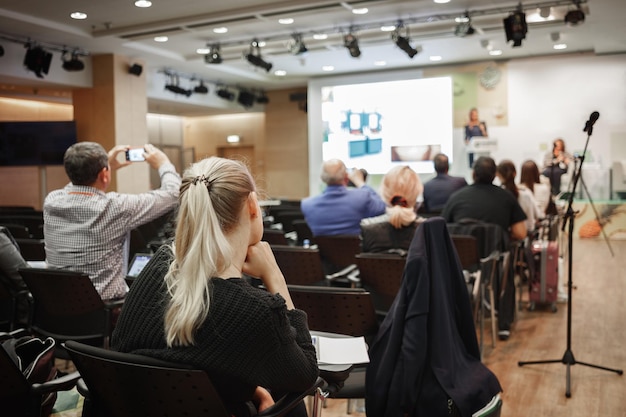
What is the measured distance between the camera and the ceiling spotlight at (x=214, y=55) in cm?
1042

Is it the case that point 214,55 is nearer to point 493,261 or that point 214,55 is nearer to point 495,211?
point 495,211

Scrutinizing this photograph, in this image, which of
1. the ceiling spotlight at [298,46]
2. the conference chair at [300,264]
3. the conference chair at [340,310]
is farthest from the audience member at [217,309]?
the ceiling spotlight at [298,46]

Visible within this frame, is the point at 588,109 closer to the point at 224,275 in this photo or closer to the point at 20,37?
the point at 20,37

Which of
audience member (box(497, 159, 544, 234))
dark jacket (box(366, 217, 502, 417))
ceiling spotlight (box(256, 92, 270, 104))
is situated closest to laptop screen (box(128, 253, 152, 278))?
dark jacket (box(366, 217, 502, 417))

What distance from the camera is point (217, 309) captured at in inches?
61.3

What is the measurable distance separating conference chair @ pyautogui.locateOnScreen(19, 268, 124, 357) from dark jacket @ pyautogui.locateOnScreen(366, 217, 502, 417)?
150 cm

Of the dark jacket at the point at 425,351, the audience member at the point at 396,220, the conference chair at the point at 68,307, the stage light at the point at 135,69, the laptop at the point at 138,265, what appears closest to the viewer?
the dark jacket at the point at 425,351

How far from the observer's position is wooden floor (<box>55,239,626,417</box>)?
3533 millimetres

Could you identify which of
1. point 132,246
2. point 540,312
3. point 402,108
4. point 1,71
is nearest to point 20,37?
point 1,71

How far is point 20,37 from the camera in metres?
9.77

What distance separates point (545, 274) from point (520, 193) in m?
0.81

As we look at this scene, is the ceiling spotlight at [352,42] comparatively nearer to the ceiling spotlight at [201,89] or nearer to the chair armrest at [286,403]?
the ceiling spotlight at [201,89]

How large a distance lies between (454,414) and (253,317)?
1148 mm

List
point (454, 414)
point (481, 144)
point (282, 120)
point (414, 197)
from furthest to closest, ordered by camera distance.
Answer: point (282, 120)
point (481, 144)
point (414, 197)
point (454, 414)
